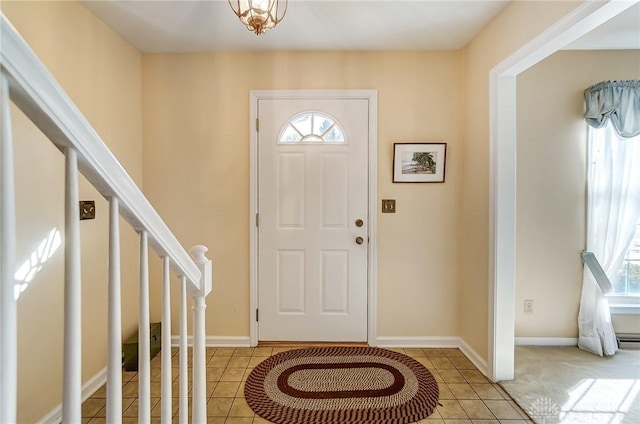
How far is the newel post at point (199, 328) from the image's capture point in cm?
117

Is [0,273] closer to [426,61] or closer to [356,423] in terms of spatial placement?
[356,423]

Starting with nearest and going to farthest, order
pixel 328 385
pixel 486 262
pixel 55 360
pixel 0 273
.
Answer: pixel 0 273, pixel 55 360, pixel 328 385, pixel 486 262

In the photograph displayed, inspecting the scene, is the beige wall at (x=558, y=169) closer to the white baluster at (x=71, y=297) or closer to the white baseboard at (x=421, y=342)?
the white baseboard at (x=421, y=342)

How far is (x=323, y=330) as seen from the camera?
2648 millimetres

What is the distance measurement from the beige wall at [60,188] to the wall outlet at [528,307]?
3.16 meters

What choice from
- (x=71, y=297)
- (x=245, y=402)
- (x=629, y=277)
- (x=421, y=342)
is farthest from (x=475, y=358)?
(x=71, y=297)

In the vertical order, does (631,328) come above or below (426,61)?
below

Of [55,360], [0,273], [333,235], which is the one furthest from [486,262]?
[55,360]

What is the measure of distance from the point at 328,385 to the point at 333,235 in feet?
3.59

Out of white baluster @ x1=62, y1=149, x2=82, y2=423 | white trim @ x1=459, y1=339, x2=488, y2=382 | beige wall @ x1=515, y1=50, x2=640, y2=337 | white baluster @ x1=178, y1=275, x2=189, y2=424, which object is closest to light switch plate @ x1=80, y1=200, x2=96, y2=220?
white baluster @ x1=178, y1=275, x2=189, y2=424

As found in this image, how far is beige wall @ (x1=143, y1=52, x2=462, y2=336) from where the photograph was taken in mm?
2588

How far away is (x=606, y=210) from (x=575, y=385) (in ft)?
4.58

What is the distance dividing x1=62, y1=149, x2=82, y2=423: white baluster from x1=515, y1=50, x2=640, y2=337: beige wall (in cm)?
291

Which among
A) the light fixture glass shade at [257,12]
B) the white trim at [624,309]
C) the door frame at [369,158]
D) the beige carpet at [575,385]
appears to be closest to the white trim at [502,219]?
the beige carpet at [575,385]
